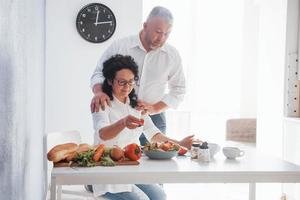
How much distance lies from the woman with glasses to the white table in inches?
12.6

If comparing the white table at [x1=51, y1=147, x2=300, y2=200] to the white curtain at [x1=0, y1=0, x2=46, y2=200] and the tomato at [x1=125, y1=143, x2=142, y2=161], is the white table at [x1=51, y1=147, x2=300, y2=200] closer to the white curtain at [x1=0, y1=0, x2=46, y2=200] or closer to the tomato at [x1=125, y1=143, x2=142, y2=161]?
the tomato at [x1=125, y1=143, x2=142, y2=161]

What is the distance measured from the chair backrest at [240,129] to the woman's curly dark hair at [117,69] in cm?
245

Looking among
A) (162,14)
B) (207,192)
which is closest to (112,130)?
(162,14)

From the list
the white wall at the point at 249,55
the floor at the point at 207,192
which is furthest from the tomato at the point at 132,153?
the white wall at the point at 249,55

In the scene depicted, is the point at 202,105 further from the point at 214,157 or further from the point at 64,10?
the point at 214,157

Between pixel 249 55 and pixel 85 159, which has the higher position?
pixel 249 55

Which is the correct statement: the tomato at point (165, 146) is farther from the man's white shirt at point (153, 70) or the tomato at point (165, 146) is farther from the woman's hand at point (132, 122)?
the man's white shirt at point (153, 70)

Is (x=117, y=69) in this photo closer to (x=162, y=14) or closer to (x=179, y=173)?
(x=162, y=14)

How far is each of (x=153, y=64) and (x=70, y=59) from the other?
1.04 meters

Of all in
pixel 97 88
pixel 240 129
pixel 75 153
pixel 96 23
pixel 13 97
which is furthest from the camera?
pixel 240 129

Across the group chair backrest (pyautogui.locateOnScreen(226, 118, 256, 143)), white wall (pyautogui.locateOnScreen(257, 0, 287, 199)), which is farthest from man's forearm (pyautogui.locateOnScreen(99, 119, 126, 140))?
chair backrest (pyautogui.locateOnScreen(226, 118, 256, 143))

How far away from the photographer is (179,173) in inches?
62.7

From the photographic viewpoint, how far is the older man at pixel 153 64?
85.4 inches

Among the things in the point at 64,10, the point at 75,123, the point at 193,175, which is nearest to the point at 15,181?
the point at 193,175
